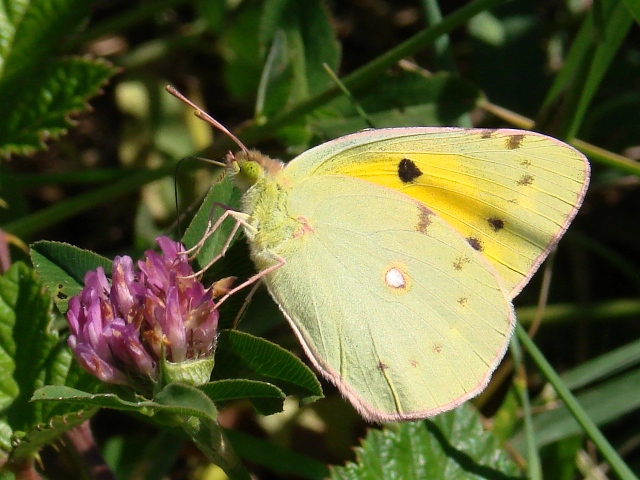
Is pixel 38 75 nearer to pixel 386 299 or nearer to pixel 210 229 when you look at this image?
pixel 210 229

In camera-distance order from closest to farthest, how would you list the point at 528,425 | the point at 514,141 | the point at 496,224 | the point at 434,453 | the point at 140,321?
the point at 140,321, the point at 514,141, the point at 496,224, the point at 434,453, the point at 528,425

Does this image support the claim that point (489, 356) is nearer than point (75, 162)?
Yes

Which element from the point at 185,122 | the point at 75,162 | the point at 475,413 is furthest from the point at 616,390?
the point at 75,162

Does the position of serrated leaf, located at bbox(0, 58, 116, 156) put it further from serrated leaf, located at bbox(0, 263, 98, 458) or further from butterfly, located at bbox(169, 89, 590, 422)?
butterfly, located at bbox(169, 89, 590, 422)

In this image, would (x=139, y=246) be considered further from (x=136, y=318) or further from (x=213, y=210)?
(x=136, y=318)

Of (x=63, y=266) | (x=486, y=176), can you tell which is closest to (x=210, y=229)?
(x=63, y=266)

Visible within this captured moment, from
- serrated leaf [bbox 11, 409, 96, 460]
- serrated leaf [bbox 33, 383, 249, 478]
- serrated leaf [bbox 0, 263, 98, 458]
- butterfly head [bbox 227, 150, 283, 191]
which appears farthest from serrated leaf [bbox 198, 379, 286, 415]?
butterfly head [bbox 227, 150, 283, 191]

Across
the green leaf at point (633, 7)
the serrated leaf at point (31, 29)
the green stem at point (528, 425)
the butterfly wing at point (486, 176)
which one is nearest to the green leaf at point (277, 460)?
the green stem at point (528, 425)
